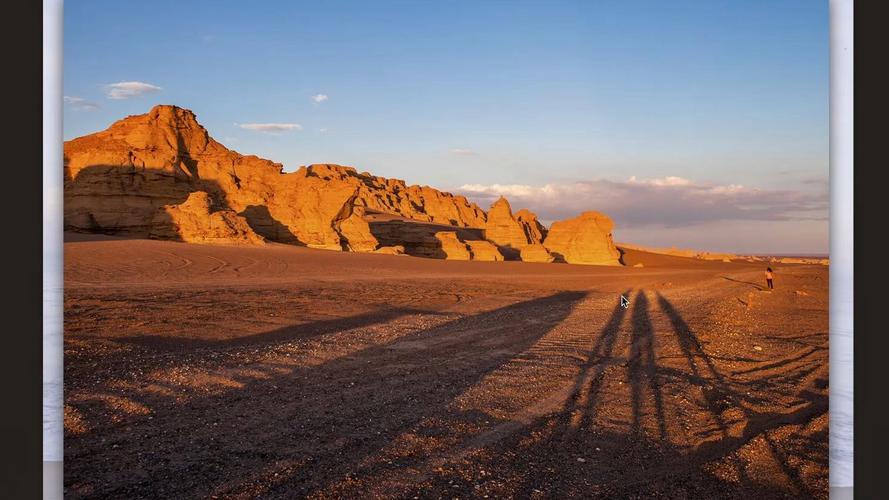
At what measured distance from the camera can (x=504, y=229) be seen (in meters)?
72.6

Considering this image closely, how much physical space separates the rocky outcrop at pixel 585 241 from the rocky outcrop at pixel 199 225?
3734 centimetres

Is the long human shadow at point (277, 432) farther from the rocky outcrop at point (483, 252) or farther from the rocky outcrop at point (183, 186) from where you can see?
the rocky outcrop at point (483, 252)

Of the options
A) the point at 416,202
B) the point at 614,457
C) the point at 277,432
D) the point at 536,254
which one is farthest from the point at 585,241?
the point at 277,432

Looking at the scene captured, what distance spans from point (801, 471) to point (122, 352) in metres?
9.11

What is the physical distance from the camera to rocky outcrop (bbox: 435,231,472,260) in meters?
60.5

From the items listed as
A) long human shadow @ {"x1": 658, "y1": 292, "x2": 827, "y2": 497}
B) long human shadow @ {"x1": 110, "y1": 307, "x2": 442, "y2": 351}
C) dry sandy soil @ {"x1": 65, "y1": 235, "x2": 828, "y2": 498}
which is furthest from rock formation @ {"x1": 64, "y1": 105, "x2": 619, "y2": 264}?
long human shadow @ {"x1": 658, "y1": 292, "x2": 827, "y2": 497}

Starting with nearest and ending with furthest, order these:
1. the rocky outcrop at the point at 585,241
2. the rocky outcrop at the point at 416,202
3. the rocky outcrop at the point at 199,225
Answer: the rocky outcrop at the point at 199,225 → the rocky outcrop at the point at 585,241 → the rocky outcrop at the point at 416,202

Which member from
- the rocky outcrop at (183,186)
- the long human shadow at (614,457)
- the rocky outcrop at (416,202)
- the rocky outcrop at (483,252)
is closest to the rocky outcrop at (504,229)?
the rocky outcrop at (483,252)

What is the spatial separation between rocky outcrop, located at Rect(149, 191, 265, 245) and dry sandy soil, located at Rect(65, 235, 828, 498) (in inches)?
1173

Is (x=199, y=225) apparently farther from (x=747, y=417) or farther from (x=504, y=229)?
(x=747, y=417)

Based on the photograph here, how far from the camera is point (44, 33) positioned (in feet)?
15.6

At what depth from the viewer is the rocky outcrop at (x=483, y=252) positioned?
61.3m

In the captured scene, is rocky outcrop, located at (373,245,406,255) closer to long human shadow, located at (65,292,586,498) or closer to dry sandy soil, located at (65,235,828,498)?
dry sandy soil, located at (65,235,828,498)

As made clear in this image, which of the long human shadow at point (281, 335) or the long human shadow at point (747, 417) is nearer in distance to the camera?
the long human shadow at point (747, 417)
